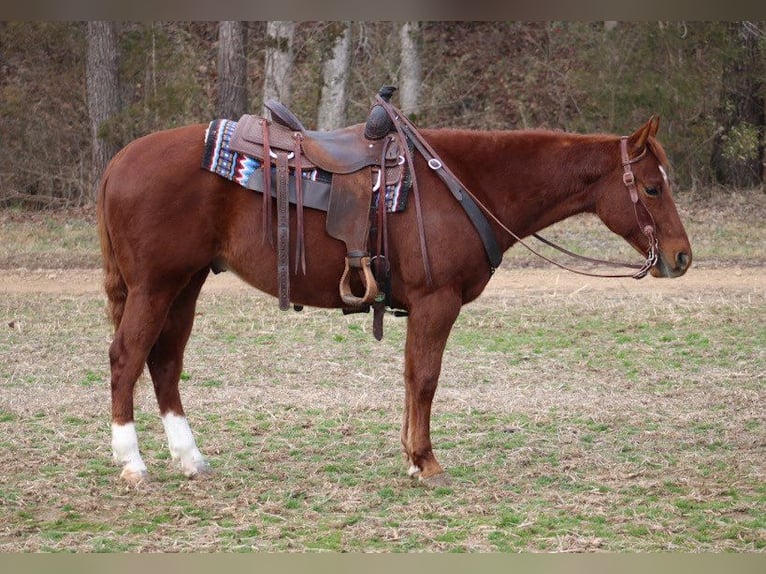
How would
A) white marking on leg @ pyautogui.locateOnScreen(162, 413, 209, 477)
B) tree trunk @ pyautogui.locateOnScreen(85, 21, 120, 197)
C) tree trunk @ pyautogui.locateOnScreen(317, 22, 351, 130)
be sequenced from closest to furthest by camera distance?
white marking on leg @ pyautogui.locateOnScreen(162, 413, 209, 477) < tree trunk @ pyautogui.locateOnScreen(85, 21, 120, 197) < tree trunk @ pyautogui.locateOnScreen(317, 22, 351, 130)

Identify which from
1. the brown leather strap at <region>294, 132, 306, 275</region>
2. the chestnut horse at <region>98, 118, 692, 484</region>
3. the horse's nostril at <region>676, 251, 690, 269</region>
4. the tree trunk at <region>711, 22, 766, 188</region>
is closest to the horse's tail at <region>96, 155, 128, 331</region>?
the chestnut horse at <region>98, 118, 692, 484</region>

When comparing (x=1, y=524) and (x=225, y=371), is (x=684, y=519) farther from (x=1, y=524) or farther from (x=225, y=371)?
(x=225, y=371)

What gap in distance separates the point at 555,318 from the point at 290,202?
17.8 feet

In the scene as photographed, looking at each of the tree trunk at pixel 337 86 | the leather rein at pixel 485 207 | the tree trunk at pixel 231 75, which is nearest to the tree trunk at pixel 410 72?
the tree trunk at pixel 337 86

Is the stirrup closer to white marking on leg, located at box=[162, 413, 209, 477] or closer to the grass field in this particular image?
the grass field

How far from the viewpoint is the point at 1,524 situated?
4980 millimetres

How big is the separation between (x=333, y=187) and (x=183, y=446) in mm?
1624

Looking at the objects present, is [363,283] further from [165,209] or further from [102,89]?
→ [102,89]

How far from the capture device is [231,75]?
16938 mm

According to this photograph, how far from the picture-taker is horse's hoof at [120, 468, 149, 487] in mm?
5656

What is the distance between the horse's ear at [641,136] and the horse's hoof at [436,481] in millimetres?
1972

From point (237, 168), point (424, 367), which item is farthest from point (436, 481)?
point (237, 168)

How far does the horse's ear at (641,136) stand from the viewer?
5609mm

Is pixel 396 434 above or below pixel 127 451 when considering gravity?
below
